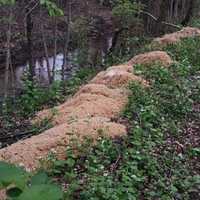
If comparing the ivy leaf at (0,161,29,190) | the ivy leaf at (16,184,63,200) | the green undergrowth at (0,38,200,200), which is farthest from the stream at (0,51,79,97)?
the ivy leaf at (16,184,63,200)

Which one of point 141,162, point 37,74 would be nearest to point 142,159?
point 141,162

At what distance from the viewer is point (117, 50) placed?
835 inches

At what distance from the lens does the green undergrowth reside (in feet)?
17.5

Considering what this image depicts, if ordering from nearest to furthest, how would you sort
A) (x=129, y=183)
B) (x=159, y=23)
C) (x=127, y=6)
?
(x=129, y=183) → (x=127, y=6) → (x=159, y=23)

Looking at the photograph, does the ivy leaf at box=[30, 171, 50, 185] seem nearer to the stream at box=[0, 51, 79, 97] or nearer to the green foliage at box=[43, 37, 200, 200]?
the green foliage at box=[43, 37, 200, 200]

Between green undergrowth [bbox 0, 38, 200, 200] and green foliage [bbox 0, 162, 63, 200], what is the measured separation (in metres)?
2.68

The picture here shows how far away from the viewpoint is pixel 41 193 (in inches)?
80.6

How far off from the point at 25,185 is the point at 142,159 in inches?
166

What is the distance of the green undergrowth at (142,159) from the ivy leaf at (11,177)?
267 centimetres

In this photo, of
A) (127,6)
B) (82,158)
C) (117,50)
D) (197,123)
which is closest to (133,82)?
(197,123)

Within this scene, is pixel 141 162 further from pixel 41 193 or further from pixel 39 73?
pixel 39 73

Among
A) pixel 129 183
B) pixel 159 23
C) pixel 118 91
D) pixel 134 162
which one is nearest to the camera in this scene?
pixel 129 183

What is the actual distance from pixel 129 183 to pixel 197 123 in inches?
138

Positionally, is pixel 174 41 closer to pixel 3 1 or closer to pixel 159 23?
pixel 159 23
